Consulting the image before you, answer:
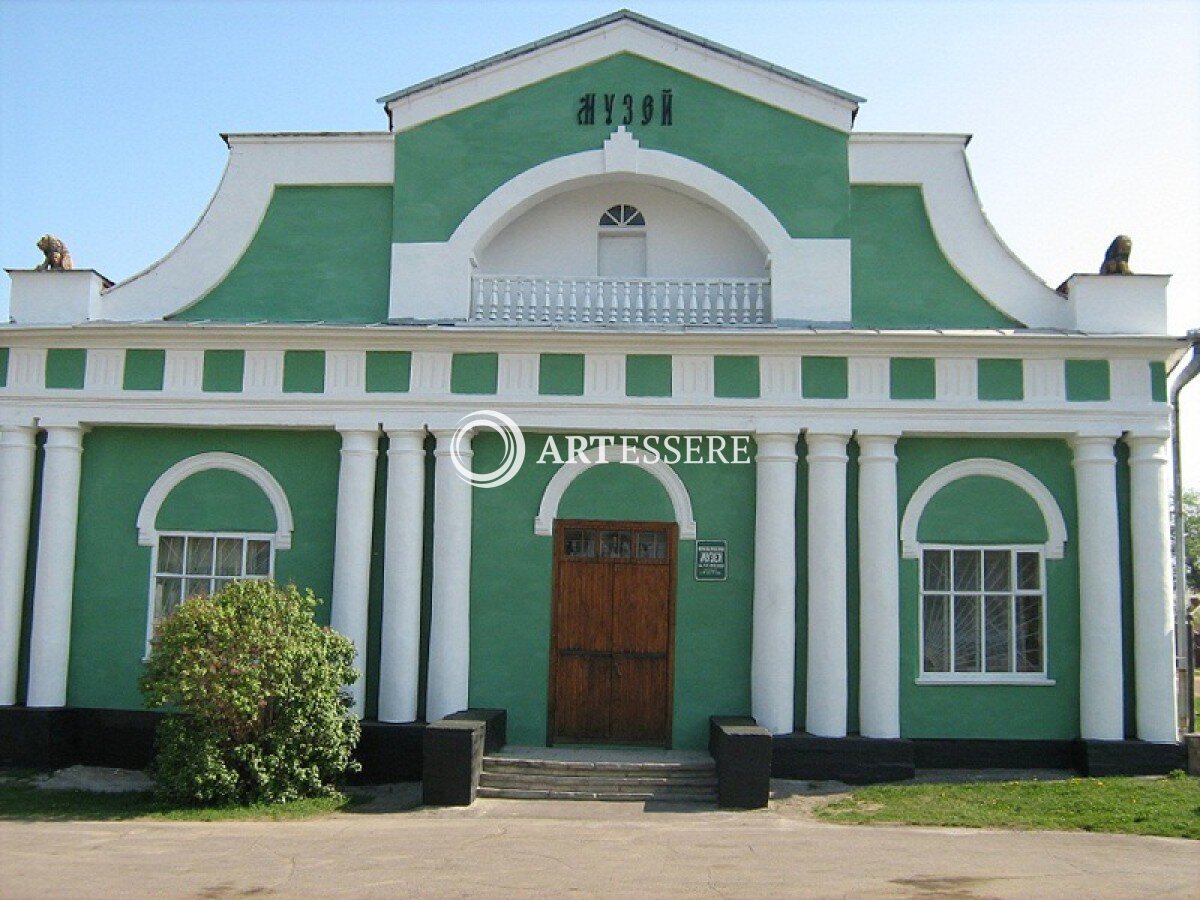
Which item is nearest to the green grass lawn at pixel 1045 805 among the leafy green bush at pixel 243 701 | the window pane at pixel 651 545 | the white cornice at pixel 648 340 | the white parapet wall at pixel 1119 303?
the window pane at pixel 651 545

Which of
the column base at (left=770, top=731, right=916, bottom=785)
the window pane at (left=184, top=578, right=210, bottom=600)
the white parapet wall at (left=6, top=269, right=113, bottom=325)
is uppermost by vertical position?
the white parapet wall at (left=6, top=269, right=113, bottom=325)

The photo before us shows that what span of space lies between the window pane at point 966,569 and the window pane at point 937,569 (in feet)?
0.34

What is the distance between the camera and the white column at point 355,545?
12922 millimetres

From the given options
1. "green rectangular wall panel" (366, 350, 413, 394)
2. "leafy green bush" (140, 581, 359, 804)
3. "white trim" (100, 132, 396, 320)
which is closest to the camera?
"leafy green bush" (140, 581, 359, 804)

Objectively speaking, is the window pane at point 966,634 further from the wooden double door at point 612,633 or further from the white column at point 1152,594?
the wooden double door at point 612,633

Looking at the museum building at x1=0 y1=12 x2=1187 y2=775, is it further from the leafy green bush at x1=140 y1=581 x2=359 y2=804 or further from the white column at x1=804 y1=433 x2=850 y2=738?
the leafy green bush at x1=140 y1=581 x2=359 y2=804

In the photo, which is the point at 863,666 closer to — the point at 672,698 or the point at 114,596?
the point at 672,698

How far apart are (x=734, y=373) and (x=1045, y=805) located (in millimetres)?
5378

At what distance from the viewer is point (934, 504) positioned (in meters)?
13.2

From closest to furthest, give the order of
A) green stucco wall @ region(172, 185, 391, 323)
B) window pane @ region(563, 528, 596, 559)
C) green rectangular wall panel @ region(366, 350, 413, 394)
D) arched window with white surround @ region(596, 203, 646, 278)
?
green rectangular wall panel @ region(366, 350, 413, 394), window pane @ region(563, 528, 596, 559), green stucco wall @ region(172, 185, 391, 323), arched window with white surround @ region(596, 203, 646, 278)

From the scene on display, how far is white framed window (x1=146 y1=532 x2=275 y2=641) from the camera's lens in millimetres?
13492

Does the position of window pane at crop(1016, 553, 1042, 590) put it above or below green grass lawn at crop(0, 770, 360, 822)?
above

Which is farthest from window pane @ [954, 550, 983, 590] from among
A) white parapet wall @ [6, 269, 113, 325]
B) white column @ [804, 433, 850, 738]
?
white parapet wall @ [6, 269, 113, 325]

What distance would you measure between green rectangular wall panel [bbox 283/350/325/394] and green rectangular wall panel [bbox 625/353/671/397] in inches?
136
